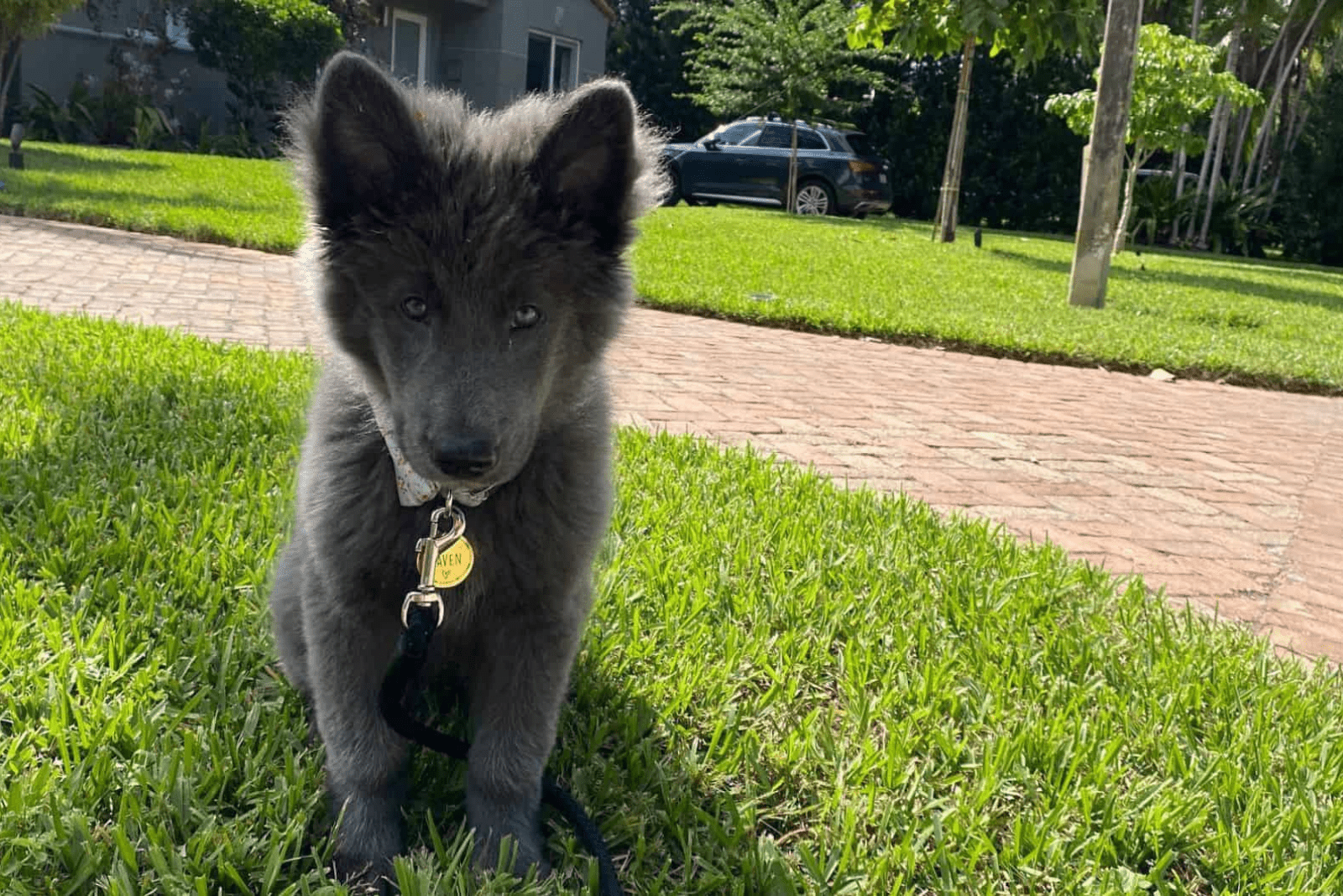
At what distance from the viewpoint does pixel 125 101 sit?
20.5 m

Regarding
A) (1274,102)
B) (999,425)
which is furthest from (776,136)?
(999,425)

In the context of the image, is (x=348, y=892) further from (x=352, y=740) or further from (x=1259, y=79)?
(x=1259, y=79)

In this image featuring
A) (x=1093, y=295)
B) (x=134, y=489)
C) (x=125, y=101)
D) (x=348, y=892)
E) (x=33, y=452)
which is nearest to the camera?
(x=348, y=892)

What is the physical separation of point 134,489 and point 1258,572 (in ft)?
13.6

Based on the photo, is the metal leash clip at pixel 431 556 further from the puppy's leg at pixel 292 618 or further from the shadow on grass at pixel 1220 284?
the shadow on grass at pixel 1220 284

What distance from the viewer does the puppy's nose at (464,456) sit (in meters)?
1.84

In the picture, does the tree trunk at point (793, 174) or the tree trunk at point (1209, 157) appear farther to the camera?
the tree trunk at point (1209, 157)

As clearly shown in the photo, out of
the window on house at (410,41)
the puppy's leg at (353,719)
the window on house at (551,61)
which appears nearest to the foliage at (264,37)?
the window on house at (410,41)

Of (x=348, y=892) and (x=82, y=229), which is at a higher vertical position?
(x=82, y=229)

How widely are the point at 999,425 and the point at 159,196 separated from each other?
996 cm

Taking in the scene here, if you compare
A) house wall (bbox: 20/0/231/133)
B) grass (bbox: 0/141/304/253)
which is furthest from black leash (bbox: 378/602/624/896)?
house wall (bbox: 20/0/231/133)

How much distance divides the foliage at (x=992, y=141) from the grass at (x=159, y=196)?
703 inches

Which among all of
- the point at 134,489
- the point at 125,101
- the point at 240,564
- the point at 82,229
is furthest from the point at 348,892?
the point at 125,101

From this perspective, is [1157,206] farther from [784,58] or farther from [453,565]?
[453,565]
